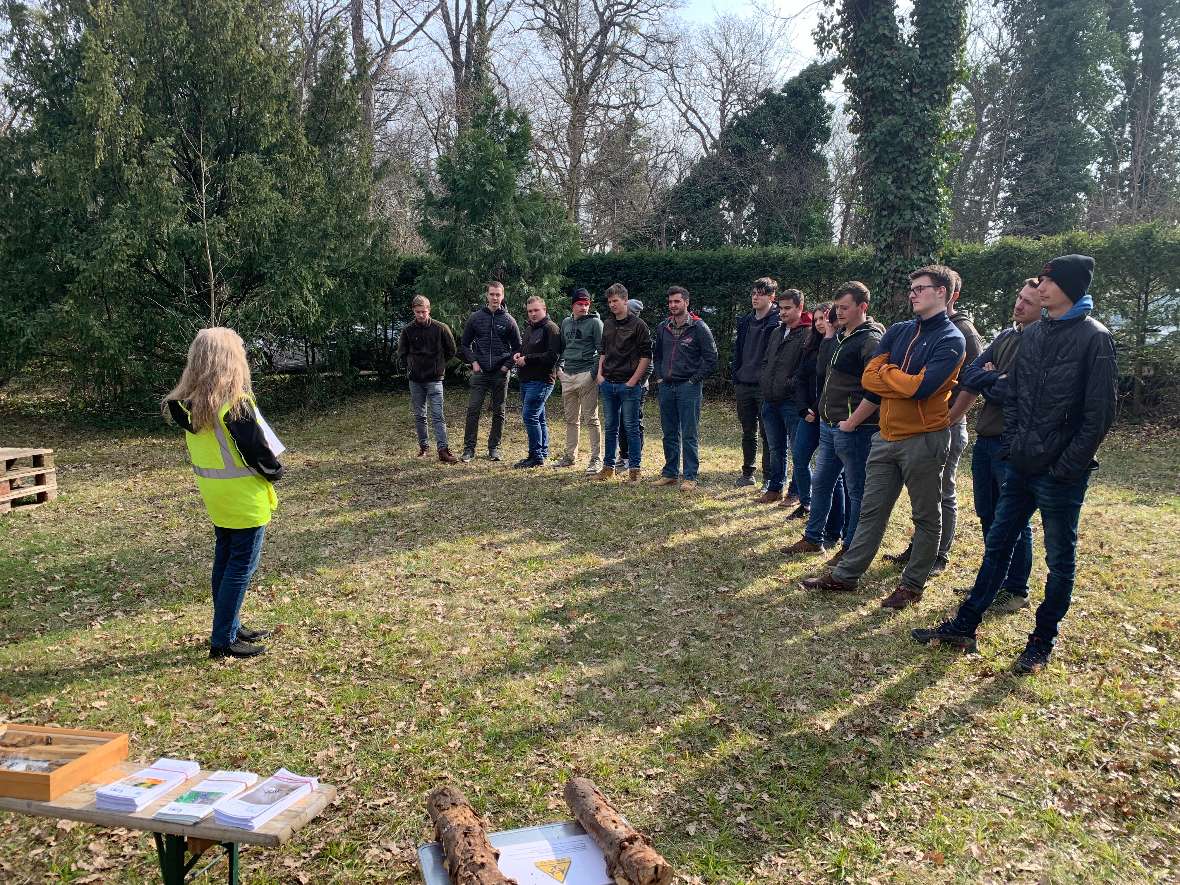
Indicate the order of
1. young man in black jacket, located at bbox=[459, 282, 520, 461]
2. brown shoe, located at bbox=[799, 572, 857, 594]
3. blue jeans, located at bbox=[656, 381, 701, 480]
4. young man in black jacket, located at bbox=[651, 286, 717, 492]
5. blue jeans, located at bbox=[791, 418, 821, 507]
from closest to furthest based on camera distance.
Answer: brown shoe, located at bbox=[799, 572, 857, 594] < blue jeans, located at bbox=[791, 418, 821, 507] < young man in black jacket, located at bbox=[651, 286, 717, 492] < blue jeans, located at bbox=[656, 381, 701, 480] < young man in black jacket, located at bbox=[459, 282, 520, 461]

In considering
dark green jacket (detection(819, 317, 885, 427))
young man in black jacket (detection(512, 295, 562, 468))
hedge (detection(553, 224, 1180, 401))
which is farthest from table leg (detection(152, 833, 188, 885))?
hedge (detection(553, 224, 1180, 401))

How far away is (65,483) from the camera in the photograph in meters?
9.20

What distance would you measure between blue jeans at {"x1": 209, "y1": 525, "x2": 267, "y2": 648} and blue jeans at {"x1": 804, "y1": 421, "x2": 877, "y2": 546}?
161 inches

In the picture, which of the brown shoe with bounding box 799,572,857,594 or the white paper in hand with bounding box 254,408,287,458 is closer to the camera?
the white paper in hand with bounding box 254,408,287,458

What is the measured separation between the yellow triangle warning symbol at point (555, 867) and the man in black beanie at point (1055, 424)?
10.6ft

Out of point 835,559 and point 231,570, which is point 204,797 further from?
point 835,559

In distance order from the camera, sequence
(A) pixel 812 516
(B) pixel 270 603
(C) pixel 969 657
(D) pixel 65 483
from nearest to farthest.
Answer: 1. (C) pixel 969 657
2. (B) pixel 270 603
3. (A) pixel 812 516
4. (D) pixel 65 483

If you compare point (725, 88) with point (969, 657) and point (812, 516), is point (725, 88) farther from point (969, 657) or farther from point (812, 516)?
point (969, 657)

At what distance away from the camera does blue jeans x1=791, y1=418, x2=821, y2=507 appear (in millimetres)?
7227

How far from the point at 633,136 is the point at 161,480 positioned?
17522mm

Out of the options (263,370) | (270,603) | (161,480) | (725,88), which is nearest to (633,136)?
(725,88)

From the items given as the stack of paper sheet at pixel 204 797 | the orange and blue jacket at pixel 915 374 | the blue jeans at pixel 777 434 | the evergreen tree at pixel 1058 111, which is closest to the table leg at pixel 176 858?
the stack of paper sheet at pixel 204 797

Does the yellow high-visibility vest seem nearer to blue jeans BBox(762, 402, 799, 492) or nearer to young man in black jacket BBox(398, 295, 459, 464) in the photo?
blue jeans BBox(762, 402, 799, 492)

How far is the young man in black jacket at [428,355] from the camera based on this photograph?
381 inches
